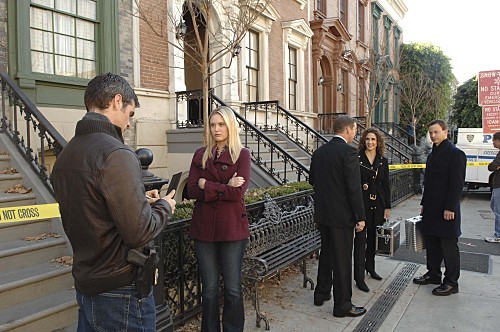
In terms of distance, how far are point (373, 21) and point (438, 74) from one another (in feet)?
24.1

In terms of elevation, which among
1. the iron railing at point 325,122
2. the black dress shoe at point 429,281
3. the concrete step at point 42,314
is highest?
the iron railing at point 325,122

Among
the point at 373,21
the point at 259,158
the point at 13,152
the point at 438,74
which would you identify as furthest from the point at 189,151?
the point at 438,74

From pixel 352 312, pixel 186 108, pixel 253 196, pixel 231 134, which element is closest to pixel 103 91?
pixel 231 134

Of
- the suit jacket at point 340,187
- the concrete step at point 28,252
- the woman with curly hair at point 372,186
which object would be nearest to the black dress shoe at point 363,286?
the woman with curly hair at point 372,186

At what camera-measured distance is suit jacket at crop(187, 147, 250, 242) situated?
327 centimetres

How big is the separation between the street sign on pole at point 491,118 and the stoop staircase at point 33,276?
876cm

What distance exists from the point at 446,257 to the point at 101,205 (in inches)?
170

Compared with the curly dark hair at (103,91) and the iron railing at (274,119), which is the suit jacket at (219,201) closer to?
the curly dark hair at (103,91)

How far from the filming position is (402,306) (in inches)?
181

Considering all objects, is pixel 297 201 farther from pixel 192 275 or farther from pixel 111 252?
pixel 111 252

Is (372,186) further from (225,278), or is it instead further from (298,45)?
(298,45)

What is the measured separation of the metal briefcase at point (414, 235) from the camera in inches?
207

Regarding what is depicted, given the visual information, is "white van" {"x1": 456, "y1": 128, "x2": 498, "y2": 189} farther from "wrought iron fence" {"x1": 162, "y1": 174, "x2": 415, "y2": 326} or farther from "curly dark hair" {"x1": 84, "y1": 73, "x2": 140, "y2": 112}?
"curly dark hair" {"x1": 84, "y1": 73, "x2": 140, "y2": 112}

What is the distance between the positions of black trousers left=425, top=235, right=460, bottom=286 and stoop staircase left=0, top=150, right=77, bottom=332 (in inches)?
160
